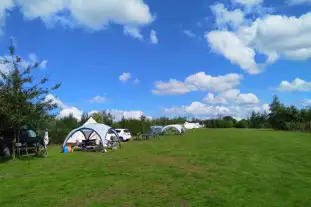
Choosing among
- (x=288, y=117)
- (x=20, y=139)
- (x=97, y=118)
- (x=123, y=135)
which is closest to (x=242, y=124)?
(x=288, y=117)

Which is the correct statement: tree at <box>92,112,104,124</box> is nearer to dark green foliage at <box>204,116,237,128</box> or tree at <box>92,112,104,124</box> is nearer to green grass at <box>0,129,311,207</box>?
green grass at <box>0,129,311,207</box>

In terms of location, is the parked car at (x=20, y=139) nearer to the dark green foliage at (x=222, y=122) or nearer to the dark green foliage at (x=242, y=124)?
the dark green foliage at (x=222, y=122)

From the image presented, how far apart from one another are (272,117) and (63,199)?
7155 centimetres

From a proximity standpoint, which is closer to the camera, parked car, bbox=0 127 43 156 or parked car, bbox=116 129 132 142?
parked car, bbox=0 127 43 156

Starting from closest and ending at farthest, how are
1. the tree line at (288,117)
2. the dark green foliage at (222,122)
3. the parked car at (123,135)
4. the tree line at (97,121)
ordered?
the tree line at (97,121)
the parked car at (123,135)
the tree line at (288,117)
the dark green foliage at (222,122)

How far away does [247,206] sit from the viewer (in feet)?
27.5

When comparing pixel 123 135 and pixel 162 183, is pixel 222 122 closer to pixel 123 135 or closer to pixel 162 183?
pixel 123 135

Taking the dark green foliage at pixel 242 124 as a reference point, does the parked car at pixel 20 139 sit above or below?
below

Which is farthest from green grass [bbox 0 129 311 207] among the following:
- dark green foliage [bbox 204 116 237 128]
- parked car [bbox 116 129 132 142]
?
dark green foliage [bbox 204 116 237 128]

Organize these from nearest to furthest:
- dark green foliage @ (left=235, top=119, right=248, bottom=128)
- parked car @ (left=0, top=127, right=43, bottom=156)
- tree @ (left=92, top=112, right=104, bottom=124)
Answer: parked car @ (left=0, top=127, right=43, bottom=156), tree @ (left=92, top=112, right=104, bottom=124), dark green foliage @ (left=235, top=119, right=248, bottom=128)

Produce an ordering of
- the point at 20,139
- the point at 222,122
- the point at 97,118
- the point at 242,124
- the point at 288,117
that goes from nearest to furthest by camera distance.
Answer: the point at 20,139, the point at 97,118, the point at 288,117, the point at 242,124, the point at 222,122

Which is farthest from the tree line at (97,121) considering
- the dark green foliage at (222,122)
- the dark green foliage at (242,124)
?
the dark green foliage at (242,124)

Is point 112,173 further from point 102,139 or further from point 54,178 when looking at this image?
point 102,139

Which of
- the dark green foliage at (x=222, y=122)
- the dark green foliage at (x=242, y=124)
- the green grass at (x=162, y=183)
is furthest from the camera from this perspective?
the dark green foliage at (x=222, y=122)
